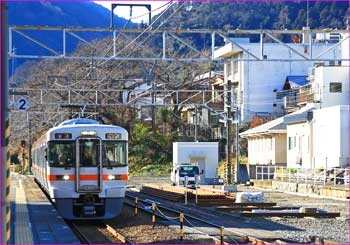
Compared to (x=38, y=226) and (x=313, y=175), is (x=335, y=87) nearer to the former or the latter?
(x=313, y=175)

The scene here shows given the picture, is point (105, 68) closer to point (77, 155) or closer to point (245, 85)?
point (245, 85)

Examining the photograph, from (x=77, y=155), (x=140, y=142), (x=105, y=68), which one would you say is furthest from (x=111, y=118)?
(x=77, y=155)

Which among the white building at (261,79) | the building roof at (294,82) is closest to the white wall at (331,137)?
the building roof at (294,82)

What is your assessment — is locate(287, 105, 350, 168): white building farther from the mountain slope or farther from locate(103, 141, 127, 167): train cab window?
the mountain slope

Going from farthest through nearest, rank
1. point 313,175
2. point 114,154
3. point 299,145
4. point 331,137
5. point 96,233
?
point 299,145 < point 331,137 < point 313,175 < point 114,154 < point 96,233

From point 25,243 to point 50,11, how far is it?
389ft

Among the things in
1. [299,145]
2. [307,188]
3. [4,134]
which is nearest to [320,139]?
→ [299,145]

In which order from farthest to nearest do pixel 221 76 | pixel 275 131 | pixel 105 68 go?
pixel 221 76, pixel 105 68, pixel 275 131

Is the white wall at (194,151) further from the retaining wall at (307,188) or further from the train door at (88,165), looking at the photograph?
the train door at (88,165)

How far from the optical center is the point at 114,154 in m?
18.9

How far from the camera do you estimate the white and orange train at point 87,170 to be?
1844 cm

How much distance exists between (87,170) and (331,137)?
22540 millimetres

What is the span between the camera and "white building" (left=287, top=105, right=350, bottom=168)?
37.3m

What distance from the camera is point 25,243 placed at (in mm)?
14188
